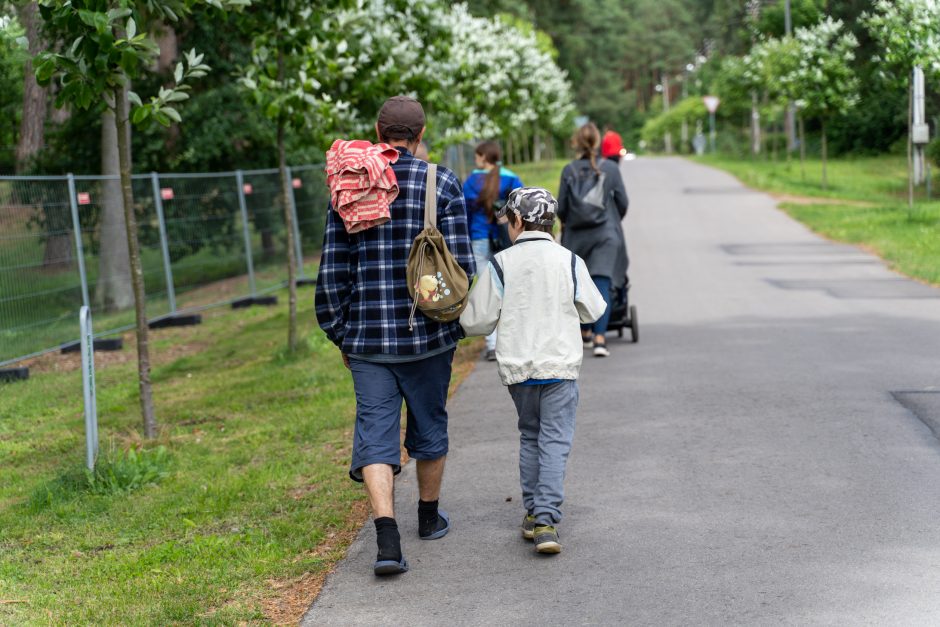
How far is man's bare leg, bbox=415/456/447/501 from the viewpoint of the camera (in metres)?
5.25

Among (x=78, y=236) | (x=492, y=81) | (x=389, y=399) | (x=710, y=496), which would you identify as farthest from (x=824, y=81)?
(x=389, y=399)

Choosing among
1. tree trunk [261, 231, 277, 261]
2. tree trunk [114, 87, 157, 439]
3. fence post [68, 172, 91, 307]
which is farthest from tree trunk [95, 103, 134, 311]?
tree trunk [114, 87, 157, 439]

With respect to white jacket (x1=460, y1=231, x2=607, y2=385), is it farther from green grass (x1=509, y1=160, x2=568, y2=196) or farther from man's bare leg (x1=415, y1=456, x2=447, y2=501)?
green grass (x1=509, y1=160, x2=568, y2=196)

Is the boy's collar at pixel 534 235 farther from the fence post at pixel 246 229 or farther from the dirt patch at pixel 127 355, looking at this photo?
the fence post at pixel 246 229

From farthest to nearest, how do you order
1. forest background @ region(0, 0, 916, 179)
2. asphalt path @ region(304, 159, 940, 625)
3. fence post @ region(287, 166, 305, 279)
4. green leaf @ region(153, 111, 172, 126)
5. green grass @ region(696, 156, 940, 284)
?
forest background @ region(0, 0, 916, 179) → fence post @ region(287, 166, 305, 279) → green grass @ region(696, 156, 940, 284) → green leaf @ region(153, 111, 172, 126) → asphalt path @ region(304, 159, 940, 625)

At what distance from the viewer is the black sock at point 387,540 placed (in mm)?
4883

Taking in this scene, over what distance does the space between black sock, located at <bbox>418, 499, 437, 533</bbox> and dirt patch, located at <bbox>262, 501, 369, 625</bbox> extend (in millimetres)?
363

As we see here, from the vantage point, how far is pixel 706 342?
10766 millimetres

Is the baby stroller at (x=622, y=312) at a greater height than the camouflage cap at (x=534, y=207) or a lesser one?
lesser

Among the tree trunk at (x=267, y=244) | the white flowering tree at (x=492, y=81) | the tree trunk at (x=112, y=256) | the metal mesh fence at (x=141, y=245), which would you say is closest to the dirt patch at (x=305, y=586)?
the metal mesh fence at (x=141, y=245)

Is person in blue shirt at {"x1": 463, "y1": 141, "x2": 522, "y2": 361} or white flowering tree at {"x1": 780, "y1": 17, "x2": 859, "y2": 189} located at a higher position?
white flowering tree at {"x1": 780, "y1": 17, "x2": 859, "y2": 189}

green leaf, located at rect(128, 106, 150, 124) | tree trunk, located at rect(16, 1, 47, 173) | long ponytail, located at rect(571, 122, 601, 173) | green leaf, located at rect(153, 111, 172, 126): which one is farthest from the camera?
tree trunk, located at rect(16, 1, 47, 173)

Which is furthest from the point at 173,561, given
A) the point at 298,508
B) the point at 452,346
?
the point at 452,346

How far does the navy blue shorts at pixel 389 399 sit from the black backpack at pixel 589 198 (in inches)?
187
